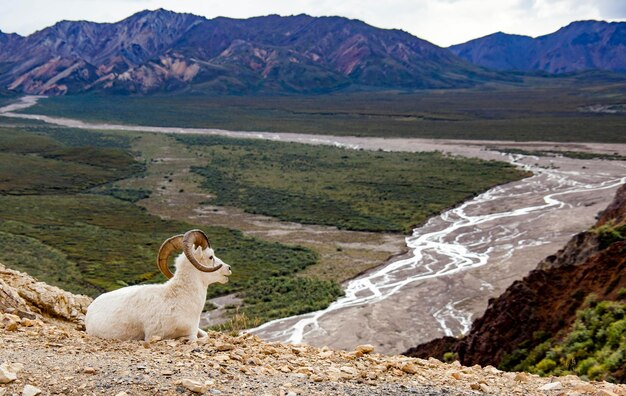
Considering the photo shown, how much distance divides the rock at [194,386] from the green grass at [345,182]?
4639 centimetres

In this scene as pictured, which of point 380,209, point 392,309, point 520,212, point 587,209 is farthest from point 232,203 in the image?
point 392,309

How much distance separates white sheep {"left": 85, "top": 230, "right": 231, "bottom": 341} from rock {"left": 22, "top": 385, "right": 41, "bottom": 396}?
279 centimetres

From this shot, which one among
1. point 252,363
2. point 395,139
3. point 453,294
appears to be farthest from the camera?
point 395,139

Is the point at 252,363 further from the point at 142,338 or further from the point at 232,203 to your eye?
the point at 232,203

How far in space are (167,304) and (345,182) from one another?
2687 inches

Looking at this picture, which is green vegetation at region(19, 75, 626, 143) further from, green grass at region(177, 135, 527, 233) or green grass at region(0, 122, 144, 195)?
A: green grass at region(0, 122, 144, 195)

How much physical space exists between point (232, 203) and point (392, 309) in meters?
36.3

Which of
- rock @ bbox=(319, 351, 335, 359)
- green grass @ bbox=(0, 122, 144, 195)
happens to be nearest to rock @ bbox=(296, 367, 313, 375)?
rock @ bbox=(319, 351, 335, 359)

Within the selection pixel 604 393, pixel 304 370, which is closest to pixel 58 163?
pixel 304 370

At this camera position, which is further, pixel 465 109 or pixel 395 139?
pixel 465 109

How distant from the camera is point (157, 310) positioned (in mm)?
9344

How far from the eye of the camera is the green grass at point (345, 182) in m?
59.8

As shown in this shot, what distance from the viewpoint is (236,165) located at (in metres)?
91.4

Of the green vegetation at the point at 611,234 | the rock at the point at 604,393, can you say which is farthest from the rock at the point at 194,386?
the green vegetation at the point at 611,234
